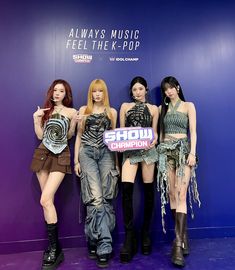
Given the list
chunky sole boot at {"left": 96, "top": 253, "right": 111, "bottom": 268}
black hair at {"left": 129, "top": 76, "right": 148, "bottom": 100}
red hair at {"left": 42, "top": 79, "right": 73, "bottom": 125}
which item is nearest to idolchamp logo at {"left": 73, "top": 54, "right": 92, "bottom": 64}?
red hair at {"left": 42, "top": 79, "right": 73, "bottom": 125}

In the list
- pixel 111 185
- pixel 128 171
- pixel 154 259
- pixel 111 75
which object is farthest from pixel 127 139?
pixel 154 259

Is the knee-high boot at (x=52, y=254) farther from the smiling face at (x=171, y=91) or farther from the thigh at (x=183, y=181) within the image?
the smiling face at (x=171, y=91)

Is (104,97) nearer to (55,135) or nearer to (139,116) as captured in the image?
(139,116)

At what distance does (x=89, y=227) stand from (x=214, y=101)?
70.9 inches

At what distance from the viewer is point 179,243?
2311 mm

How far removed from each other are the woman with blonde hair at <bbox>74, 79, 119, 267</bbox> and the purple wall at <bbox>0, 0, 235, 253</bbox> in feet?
0.80

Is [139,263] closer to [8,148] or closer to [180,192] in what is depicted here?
[180,192]

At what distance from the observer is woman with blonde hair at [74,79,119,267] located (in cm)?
234

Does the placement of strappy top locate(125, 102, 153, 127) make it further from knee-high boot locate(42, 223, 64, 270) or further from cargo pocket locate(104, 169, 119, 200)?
knee-high boot locate(42, 223, 64, 270)

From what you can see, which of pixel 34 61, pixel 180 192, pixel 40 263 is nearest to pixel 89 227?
pixel 40 263

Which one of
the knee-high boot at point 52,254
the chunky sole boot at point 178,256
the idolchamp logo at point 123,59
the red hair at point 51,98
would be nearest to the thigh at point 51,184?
the knee-high boot at point 52,254

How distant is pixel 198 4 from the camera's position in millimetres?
2951

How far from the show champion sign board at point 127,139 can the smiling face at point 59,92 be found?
56 cm

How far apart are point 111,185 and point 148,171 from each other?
361mm
